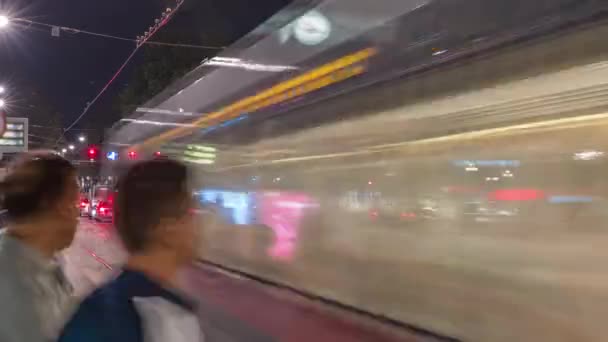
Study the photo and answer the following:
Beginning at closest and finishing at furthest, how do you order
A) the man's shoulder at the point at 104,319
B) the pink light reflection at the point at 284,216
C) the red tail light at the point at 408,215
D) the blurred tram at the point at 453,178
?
the man's shoulder at the point at 104,319
the blurred tram at the point at 453,178
the red tail light at the point at 408,215
the pink light reflection at the point at 284,216

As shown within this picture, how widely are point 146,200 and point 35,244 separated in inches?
31.4

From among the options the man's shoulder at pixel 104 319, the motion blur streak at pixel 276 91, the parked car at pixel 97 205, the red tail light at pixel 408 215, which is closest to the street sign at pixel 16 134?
the parked car at pixel 97 205

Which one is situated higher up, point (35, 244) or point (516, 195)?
point (516, 195)

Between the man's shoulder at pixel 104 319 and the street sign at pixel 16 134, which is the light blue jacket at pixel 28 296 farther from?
the street sign at pixel 16 134

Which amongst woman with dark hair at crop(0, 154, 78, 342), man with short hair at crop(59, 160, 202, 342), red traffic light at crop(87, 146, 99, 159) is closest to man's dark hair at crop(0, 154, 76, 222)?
woman with dark hair at crop(0, 154, 78, 342)

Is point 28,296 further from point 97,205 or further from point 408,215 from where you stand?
point 97,205

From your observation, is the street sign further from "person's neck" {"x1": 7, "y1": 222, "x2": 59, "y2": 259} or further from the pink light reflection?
"person's neck" {"x1": 7, "y1": 222, "x2": 59, "y2": 259}

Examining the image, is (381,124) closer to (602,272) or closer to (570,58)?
(570,58)

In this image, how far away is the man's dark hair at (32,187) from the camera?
7.35 feet

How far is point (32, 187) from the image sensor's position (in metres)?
2.25

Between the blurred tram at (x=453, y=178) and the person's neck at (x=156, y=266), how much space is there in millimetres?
1304

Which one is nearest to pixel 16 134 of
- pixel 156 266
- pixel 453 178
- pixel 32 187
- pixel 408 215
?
pixel 408 215

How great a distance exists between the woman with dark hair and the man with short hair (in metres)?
0.53

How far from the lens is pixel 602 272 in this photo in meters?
4.63
